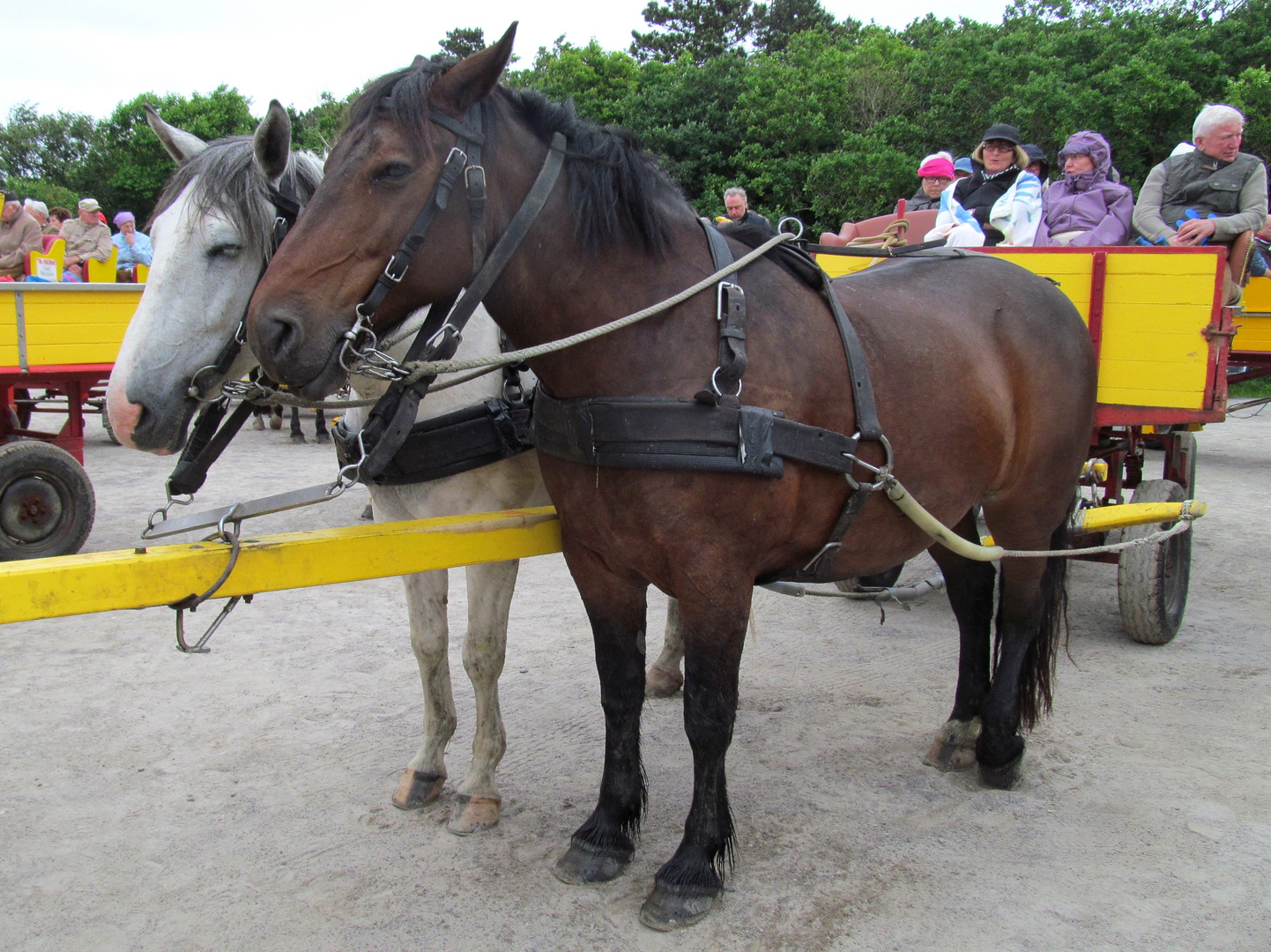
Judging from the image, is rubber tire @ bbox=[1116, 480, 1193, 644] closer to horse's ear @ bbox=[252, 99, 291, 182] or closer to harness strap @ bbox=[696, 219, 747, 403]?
harness strap @ bbox=[696, 219, 747, 403]

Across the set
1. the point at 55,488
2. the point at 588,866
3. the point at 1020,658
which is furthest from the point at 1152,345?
the point at 55,488

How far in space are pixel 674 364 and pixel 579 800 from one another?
4.79 ft

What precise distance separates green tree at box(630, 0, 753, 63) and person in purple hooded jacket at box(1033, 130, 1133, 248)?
36.4 meters

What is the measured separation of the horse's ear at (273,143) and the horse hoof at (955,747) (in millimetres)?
2510

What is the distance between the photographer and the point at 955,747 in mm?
2973

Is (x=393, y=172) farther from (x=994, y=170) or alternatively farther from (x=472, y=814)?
(x=994, y=170)

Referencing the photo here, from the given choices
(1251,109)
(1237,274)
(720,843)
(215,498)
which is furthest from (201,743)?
(1251,109)

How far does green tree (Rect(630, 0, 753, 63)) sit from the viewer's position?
3831cm

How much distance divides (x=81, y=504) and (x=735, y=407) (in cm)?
446

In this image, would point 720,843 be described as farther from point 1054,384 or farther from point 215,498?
point 215,498

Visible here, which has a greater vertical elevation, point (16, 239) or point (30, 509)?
point (16, 239)

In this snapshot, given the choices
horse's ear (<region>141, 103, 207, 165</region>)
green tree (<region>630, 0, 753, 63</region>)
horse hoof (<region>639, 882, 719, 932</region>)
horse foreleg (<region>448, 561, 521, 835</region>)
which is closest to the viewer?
horse hoof (<region>639, 882, 719, 932</region>)

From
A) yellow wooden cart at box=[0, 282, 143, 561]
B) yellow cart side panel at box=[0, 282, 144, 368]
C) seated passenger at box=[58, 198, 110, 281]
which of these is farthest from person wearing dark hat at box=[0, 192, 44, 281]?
yellow cart side panel at box=[0, 282, 144, 368]

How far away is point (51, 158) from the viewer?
3703 centimetres
